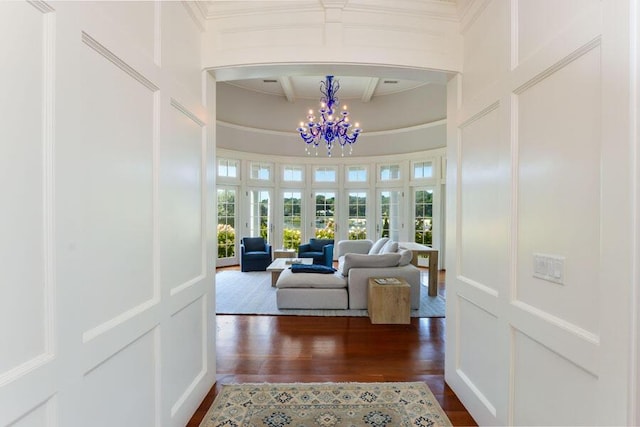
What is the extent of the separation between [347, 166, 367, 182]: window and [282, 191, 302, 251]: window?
1531 millimetres

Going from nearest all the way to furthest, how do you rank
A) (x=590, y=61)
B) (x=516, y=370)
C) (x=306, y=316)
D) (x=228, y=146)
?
(x=590, y=61)
(x=516, y=370)
(x=306, y=316)
(x=228, y=146)

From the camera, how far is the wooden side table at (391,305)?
3818 mm

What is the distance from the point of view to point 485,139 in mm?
1955

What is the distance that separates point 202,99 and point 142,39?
0.77 metres

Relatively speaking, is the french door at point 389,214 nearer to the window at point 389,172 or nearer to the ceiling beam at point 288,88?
the window at point 389,172

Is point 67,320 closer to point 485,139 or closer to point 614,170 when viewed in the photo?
point 614,170

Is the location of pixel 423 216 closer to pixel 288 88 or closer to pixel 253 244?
pixel 253 244

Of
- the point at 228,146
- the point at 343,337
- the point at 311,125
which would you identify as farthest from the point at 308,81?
the point at 343,337

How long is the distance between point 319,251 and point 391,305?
141 inches

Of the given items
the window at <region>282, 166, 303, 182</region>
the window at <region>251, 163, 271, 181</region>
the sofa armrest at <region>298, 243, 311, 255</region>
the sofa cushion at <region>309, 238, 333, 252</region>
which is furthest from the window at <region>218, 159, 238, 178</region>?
the sofa cushion at <region>309, 238, 333, 252</region>

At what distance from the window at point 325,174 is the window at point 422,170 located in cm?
220

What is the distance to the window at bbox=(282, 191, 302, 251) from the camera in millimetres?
8344

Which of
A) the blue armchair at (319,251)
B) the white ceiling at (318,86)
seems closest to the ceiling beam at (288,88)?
the white ceiling at (318,86)

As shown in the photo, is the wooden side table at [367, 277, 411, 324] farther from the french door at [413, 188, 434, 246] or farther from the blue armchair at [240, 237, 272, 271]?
the french door at [413, 188, 434, 246]
